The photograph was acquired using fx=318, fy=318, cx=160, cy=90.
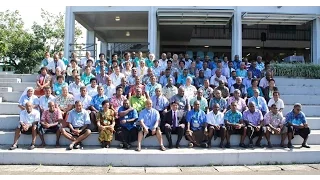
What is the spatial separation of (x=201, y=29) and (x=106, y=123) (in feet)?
51.8

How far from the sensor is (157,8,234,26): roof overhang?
539 inches

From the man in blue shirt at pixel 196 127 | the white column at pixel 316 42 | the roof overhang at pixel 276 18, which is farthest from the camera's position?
the white column at pixel 316 42

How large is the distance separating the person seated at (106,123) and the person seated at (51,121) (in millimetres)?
960

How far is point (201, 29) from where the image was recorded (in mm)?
22000

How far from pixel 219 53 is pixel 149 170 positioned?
57.9ft

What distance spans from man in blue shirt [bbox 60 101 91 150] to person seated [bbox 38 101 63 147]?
0.24 metres

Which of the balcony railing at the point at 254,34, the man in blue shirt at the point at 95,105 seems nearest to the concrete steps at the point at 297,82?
the man in blue shirt at the point at 95,105

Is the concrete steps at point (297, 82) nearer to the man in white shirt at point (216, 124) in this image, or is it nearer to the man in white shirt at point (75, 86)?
the man in white shirt at point (216, 124)

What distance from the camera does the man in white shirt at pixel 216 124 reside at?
7.64m

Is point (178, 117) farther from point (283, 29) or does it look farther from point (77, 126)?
→ point (283, 29)

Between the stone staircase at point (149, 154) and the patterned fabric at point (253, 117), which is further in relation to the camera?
the patterned fabric at point (253, 117)

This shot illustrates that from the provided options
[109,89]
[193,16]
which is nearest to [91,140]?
[109,89]

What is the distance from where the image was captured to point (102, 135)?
746 cm

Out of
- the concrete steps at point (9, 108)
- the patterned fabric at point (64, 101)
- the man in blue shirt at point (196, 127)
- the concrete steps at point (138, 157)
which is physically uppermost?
the patterned fabric at point (64, 101)
